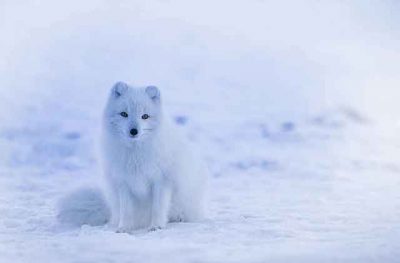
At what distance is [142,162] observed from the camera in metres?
2.75

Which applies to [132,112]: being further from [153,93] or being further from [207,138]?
[207,138]

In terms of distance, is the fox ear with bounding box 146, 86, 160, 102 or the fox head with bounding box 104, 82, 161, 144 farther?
the fox ear with bounding box 146, 86, 160, 102

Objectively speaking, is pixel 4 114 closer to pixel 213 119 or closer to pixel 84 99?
pixel 84 99

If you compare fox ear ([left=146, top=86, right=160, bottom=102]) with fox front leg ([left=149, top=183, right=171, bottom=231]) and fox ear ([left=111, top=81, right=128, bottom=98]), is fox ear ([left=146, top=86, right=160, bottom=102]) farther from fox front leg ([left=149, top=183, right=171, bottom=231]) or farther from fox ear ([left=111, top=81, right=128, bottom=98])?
fox front leg ([left=149, top=183, right=171, bottom=231])

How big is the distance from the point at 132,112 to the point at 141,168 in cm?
28

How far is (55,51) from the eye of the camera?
18.1ft

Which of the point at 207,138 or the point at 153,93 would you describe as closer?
the point at 153,93

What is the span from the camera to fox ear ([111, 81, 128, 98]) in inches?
107

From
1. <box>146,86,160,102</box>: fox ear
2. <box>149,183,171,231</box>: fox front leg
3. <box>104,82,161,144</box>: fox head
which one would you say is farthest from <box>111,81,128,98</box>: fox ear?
<box>149,183,171,231</box>: fox front leg

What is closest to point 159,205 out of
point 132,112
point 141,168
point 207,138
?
point 141,168

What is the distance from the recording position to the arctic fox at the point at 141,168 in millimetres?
2680

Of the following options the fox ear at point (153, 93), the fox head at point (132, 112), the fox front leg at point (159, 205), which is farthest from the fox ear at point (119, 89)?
the fox front leg at point (159, 205)

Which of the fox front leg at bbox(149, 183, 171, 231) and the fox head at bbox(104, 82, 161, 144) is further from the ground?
the fox head at bbox(104, 82, 161, 144)

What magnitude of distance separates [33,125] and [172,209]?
3.29m
